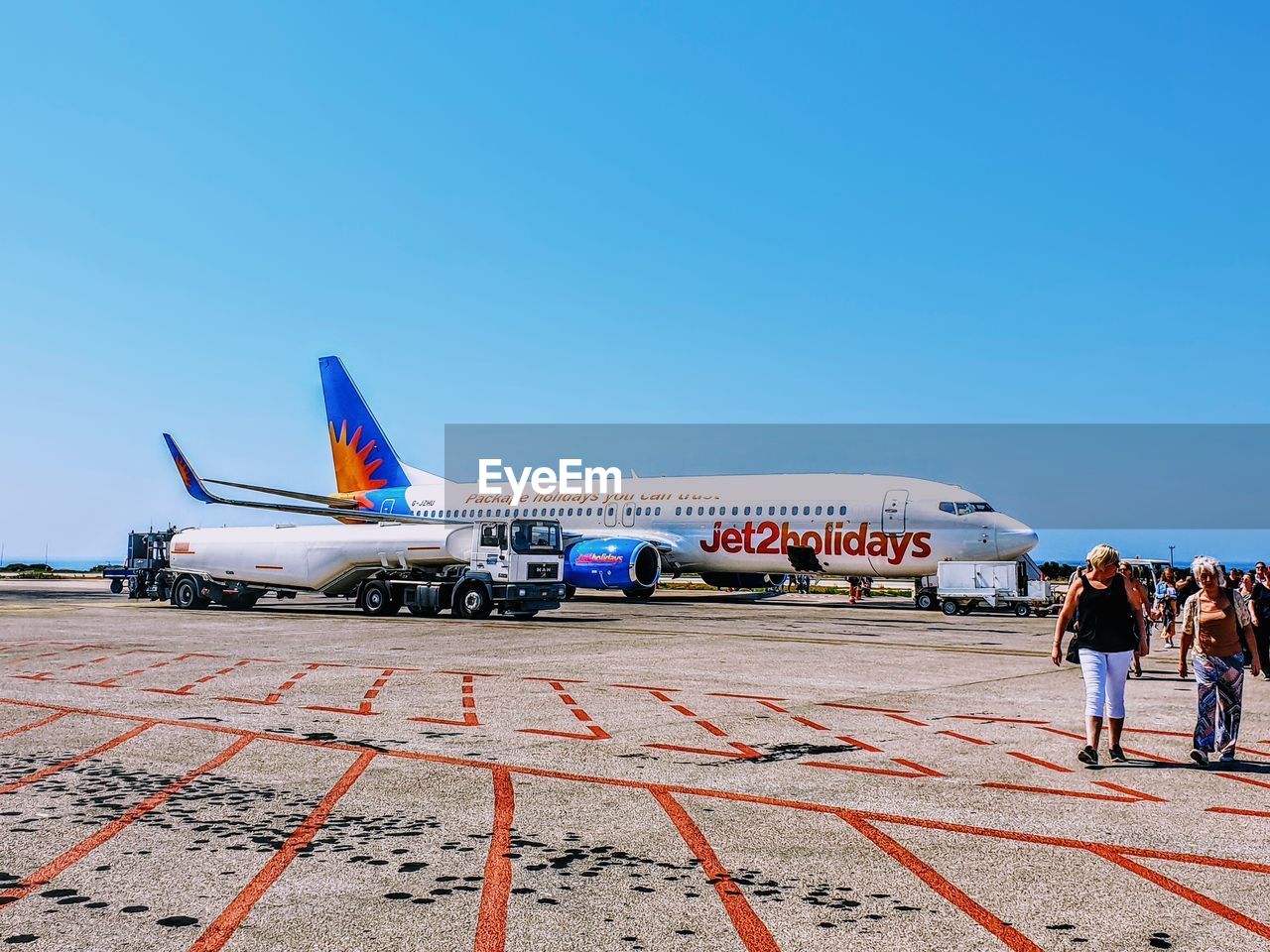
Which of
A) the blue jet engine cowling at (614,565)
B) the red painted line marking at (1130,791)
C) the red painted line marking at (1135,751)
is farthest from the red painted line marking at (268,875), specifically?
the blue jet engine cowling at (614,565)

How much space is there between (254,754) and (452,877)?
4397 mm

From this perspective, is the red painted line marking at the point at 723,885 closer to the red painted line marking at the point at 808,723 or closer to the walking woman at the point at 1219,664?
the red painted line marking at the point at 808,723

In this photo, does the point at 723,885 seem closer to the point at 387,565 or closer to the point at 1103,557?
the point at 1103,557

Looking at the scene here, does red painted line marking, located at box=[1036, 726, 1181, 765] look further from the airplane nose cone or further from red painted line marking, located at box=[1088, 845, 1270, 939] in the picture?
the airplane nose cone

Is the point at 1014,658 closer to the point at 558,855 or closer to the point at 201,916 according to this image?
the point at 558,855

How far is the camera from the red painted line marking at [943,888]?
5.27 meters

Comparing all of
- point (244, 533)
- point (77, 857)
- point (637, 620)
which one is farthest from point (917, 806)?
point (244, 533)

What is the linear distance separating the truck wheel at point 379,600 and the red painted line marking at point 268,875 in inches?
941

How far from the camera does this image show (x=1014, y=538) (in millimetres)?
34531

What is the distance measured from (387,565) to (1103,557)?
25274 mm

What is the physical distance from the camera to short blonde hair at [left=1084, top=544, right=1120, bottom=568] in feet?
32.6

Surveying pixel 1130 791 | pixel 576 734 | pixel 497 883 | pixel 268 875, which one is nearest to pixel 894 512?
pixel 576 734

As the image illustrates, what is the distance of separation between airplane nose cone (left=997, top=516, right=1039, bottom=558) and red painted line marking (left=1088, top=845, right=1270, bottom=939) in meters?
29.1

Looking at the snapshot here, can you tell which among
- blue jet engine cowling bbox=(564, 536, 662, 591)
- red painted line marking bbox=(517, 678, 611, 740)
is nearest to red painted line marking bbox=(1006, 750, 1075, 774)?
red painted line marking bbox=(517, 678, 611, 740)
